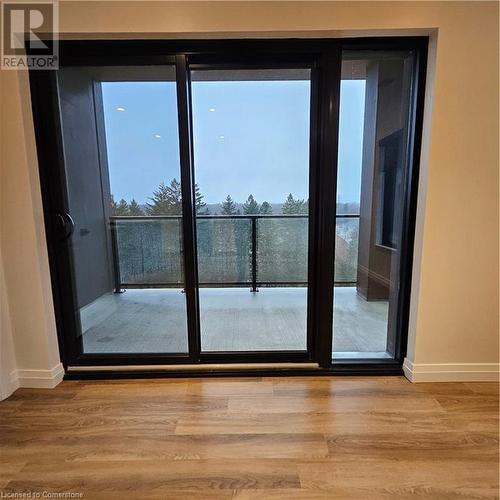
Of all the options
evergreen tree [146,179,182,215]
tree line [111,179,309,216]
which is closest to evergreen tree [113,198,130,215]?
tree line [111,179,309,216]

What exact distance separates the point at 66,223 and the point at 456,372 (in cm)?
287

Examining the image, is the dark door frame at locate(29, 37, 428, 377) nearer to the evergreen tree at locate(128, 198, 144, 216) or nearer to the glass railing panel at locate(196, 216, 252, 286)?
the glass railing panel at locate(196, 216, 252, 286)

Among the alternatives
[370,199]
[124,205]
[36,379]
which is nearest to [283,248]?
[370,199]

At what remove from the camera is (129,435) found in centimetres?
152

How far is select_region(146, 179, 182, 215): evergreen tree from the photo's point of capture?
6.49 feet

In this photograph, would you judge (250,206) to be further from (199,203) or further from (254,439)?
(254,439)

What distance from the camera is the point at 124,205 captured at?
203 centimetres

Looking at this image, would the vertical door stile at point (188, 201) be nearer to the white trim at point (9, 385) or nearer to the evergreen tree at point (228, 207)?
the evergreen tree at point (228, 207)

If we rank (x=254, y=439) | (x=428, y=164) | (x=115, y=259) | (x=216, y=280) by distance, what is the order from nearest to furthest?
(x=254, y=439)
(x=428, y=164)
(x=115, y=259)
(x=216, y=280)

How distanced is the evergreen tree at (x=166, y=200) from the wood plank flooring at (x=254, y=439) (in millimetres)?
1215

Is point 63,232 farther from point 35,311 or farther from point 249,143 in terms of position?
point 249,143

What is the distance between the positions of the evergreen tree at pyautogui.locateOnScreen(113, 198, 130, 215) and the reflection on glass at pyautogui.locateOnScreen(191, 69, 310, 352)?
1.67ft

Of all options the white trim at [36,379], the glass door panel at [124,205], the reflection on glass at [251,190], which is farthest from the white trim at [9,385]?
the reflection on glass at [251,190]

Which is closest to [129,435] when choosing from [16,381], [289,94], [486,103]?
[16,381]
